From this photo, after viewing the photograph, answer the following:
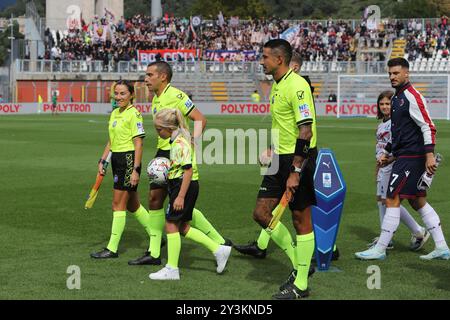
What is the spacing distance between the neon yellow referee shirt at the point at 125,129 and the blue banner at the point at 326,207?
6.84 ft

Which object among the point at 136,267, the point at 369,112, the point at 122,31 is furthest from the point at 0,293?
the point at 122,31

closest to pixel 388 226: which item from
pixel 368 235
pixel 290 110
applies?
pixel 368 235

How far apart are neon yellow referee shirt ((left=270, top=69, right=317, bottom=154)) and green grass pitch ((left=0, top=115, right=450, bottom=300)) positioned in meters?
1.38

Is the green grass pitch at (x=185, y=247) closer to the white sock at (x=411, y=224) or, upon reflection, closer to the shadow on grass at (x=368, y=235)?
the shadow on grass at (x=368, y=235)

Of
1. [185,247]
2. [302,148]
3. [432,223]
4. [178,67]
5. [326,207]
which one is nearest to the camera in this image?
[302,148]

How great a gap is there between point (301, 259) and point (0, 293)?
2.67 meters

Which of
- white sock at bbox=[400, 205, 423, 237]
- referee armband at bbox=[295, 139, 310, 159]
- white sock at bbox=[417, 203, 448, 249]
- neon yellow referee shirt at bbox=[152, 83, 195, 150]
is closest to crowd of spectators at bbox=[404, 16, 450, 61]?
white sock at bbox=[400, 205, 423, 237]

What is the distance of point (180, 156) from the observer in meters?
8.04

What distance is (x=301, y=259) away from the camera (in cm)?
738

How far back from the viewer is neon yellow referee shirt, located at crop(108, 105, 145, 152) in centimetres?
939

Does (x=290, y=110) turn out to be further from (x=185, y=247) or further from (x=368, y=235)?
(x=368, y=235)

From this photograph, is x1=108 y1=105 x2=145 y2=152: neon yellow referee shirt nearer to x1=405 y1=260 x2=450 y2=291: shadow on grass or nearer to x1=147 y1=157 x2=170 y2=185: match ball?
x1=147 y1=157 x2=170 y2=185: match ball

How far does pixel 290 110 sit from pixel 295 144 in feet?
1.01
